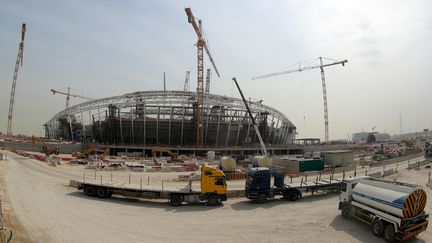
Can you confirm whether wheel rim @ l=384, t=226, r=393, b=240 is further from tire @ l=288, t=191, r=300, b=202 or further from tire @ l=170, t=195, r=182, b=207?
tire @ l=170, t=195, r=182, b=207

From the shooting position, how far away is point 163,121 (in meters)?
78.1

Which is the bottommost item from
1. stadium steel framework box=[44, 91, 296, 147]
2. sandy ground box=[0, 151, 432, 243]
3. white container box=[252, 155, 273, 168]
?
sandy ground box=[0, 151, 432, 243]

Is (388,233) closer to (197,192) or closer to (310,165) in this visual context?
(197,192)

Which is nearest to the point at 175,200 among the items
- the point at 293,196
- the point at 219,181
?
the point at 219,181

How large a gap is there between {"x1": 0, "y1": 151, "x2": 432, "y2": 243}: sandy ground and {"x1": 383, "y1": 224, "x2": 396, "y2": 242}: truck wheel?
44 cm

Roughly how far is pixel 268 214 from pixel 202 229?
17.2 ft

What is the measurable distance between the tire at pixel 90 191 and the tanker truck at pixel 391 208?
18961mm

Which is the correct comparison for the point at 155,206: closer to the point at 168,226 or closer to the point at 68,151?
the point at 168,226

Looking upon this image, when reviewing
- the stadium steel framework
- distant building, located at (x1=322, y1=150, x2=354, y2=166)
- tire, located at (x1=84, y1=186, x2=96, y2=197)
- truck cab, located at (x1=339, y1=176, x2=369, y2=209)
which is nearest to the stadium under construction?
the stadium steel framework

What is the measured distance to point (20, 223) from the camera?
Answer: 15.3 meters

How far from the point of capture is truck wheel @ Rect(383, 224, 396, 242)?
1330cm

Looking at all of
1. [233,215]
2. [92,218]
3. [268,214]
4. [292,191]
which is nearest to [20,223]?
[92,218]

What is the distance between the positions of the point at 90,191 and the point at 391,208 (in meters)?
20.9

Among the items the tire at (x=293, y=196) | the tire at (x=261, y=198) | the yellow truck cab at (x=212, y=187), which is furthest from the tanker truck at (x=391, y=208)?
the yellow truck cab at (x=212, y=187)
